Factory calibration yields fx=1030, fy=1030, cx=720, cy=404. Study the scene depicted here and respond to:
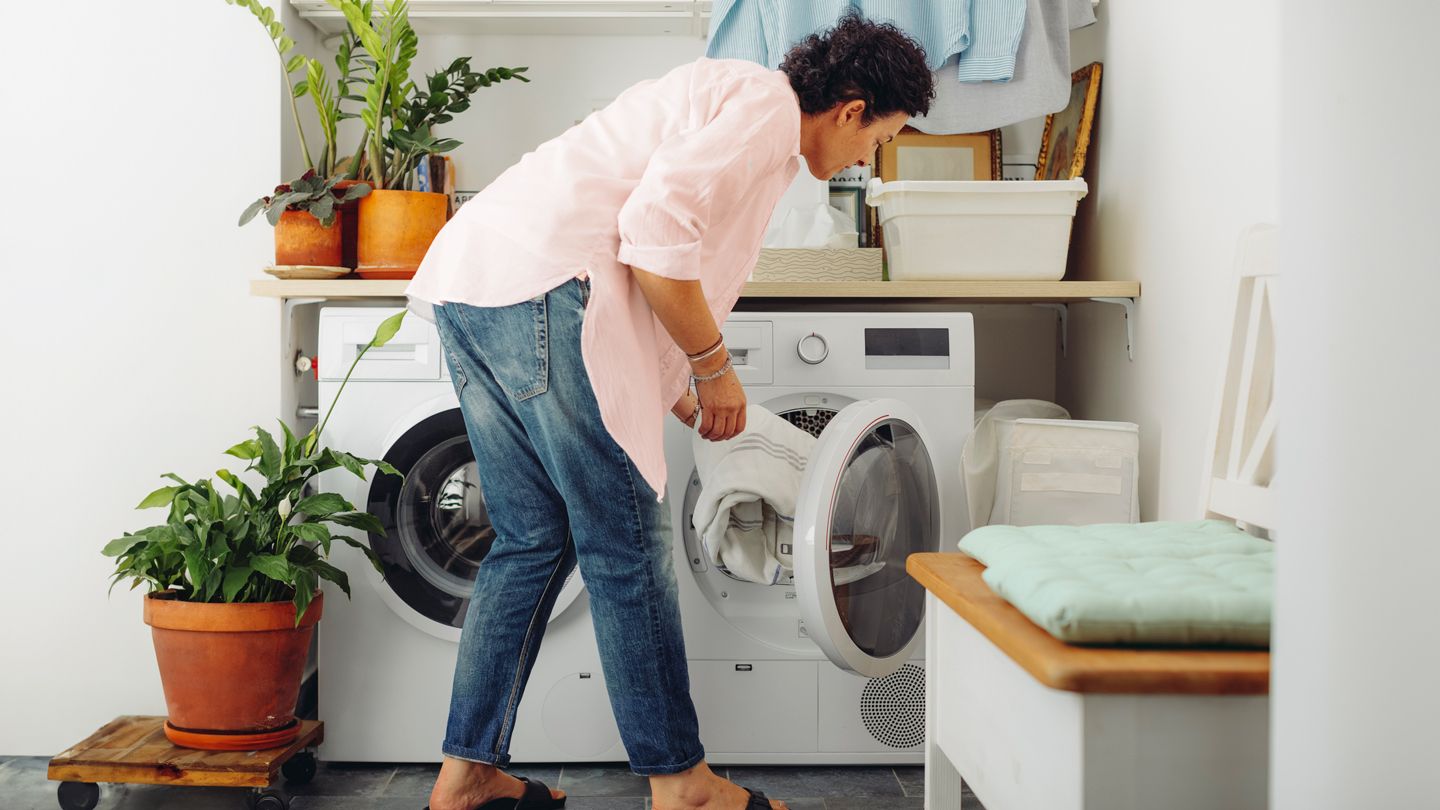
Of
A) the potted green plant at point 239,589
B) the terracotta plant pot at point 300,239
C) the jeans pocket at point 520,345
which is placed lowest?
the potted green plant at point 239,589

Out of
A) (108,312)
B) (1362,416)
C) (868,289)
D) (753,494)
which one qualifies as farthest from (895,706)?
(108,312)

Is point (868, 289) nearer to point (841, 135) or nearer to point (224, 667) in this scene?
point (841, 135)

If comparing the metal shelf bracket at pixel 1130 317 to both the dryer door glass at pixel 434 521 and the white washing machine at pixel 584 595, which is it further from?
the dryer door glass at pixel 434 521

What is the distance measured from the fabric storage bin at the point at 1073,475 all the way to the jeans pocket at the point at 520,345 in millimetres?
909

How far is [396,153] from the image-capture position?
206cm

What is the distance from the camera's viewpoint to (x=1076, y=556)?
98cm

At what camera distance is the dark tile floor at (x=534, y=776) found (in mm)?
1727

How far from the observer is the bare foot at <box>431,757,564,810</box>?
58.1 inches

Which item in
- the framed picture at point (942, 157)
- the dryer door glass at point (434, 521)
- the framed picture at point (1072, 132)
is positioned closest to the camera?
the dryer door glass at point (434, 521)

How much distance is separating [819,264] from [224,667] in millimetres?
1268

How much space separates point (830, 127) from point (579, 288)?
17.0 inches

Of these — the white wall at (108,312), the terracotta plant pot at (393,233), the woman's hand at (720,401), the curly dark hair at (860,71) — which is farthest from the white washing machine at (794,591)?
the white wall at (108,312)

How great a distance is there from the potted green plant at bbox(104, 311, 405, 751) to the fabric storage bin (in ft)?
3.55

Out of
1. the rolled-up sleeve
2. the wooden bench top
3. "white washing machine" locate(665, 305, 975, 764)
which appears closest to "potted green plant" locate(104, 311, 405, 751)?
"white washing machine" locate(665, 305, 975, 764)
